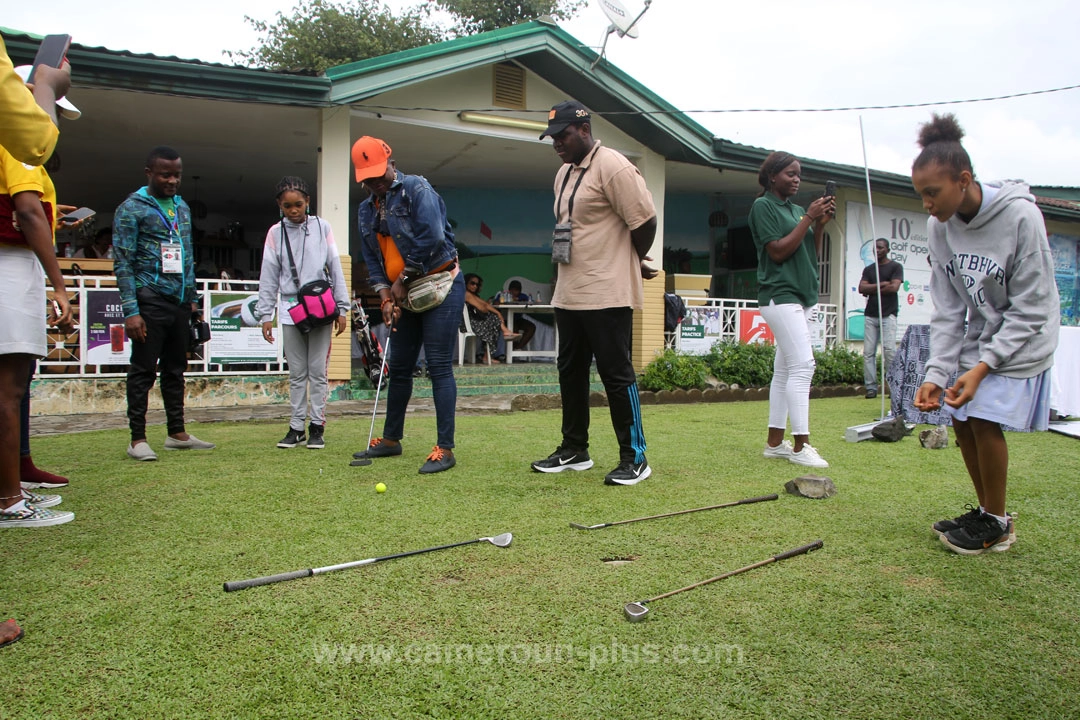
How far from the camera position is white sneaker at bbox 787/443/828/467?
454cm

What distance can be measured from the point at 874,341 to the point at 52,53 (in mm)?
8918

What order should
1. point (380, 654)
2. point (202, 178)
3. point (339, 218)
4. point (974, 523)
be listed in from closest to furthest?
point (380, 654)
point (974, 523)
point (339, 218)
point (202, 178)

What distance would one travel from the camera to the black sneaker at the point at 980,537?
2.82 meters

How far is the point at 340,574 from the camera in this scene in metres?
→ 2.53

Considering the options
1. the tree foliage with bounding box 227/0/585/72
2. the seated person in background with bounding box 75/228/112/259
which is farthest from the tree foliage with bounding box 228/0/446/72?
the seated person in background with bounding box 75/228/112/259

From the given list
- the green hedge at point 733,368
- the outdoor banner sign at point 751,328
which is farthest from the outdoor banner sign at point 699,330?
the outdoor banner sign at point 751,328

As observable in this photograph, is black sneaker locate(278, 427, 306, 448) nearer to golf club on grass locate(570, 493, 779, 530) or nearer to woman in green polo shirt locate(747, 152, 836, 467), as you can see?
golf club on grass locate(570, 493, 779, 530)

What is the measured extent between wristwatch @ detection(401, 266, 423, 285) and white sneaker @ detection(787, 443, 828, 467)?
260 cm

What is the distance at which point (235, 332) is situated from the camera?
8.29m

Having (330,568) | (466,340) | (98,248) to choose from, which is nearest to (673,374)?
(466,340)

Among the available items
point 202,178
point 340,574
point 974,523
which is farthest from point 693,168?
point 340,574

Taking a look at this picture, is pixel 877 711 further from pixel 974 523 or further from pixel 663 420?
pixel 663 420

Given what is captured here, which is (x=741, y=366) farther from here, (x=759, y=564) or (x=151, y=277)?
(x=759, y=564)

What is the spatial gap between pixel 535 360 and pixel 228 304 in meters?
5.63
